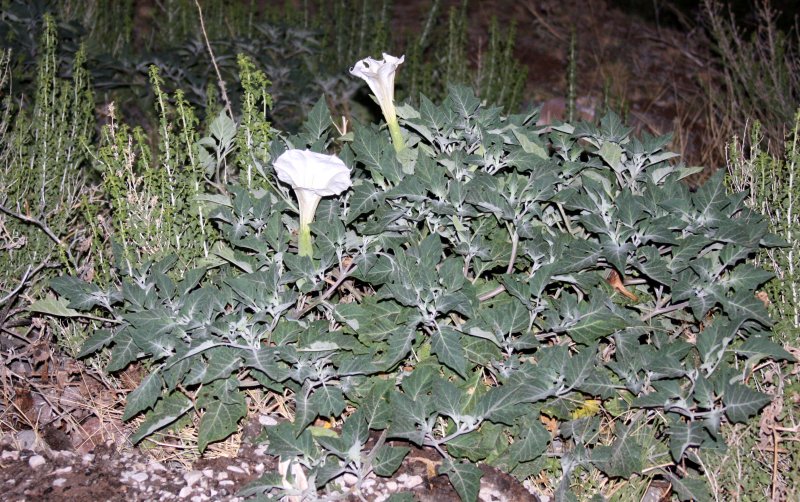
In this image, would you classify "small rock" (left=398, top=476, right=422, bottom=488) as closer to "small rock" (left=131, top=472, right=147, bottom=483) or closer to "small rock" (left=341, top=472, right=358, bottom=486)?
"small rock" (left=341, top=472, right=358, bottom=486)

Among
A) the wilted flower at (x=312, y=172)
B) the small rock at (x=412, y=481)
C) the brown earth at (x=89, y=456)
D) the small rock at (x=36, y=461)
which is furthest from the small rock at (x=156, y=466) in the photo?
the wilted flower at (x=312, y=172)

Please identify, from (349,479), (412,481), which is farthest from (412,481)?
→ (349,479)

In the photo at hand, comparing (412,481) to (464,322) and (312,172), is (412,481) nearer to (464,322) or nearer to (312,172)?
(464,322)

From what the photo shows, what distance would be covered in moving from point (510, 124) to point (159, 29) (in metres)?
3.66

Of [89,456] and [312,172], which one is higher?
[312,172]

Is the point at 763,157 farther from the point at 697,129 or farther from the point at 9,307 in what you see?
the point at 697,129

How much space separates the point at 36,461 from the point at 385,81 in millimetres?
1479

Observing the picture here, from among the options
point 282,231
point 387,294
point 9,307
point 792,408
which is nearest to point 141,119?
point 9,307

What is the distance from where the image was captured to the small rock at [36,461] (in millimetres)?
2383

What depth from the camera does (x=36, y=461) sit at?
239 centimetres

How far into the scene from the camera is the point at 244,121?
2674 mm

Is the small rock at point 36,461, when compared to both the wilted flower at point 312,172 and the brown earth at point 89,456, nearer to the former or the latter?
the brown earth at point 89,456

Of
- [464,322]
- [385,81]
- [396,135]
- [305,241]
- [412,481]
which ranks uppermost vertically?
[385,81]

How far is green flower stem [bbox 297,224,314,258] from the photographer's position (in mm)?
2381
